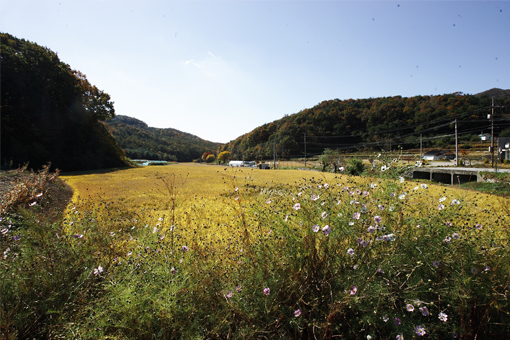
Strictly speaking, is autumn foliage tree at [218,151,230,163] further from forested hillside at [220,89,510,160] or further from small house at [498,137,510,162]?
small house at [498,137,510,162]

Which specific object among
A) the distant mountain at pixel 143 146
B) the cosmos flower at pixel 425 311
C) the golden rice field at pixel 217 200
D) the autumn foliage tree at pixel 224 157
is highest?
the distant mountain at pixel 143 146

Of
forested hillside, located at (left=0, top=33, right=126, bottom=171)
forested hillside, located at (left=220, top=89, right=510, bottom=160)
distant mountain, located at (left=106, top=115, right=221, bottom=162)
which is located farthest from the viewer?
distant mountain, located at (left=106, top=115, right=221, bottom=162)

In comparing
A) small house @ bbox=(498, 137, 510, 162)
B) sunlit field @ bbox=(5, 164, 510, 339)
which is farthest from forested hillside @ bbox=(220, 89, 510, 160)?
sunlit field @ bbox=(5, 164, 510, 339)

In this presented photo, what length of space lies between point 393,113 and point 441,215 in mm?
71539

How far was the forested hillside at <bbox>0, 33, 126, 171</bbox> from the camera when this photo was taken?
18.7m

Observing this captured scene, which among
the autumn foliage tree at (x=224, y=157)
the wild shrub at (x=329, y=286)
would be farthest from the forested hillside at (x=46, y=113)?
the autumn foliage tree at (x=224, y=157)

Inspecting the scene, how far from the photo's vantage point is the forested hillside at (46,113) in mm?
18672

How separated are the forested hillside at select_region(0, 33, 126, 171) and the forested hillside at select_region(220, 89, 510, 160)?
38.0 metres

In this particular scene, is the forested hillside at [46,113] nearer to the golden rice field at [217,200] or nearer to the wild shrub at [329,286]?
the golden rice field at [217,200]

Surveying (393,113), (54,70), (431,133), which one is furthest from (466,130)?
(54,70)

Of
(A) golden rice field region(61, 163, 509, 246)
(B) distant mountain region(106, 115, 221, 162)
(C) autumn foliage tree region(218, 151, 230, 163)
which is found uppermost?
(B) distant mountain region(106, 115, 221, 162)

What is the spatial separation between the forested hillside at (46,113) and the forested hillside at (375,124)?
37972mm

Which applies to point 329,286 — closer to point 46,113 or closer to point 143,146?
point 46,113

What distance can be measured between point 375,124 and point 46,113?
228ft
